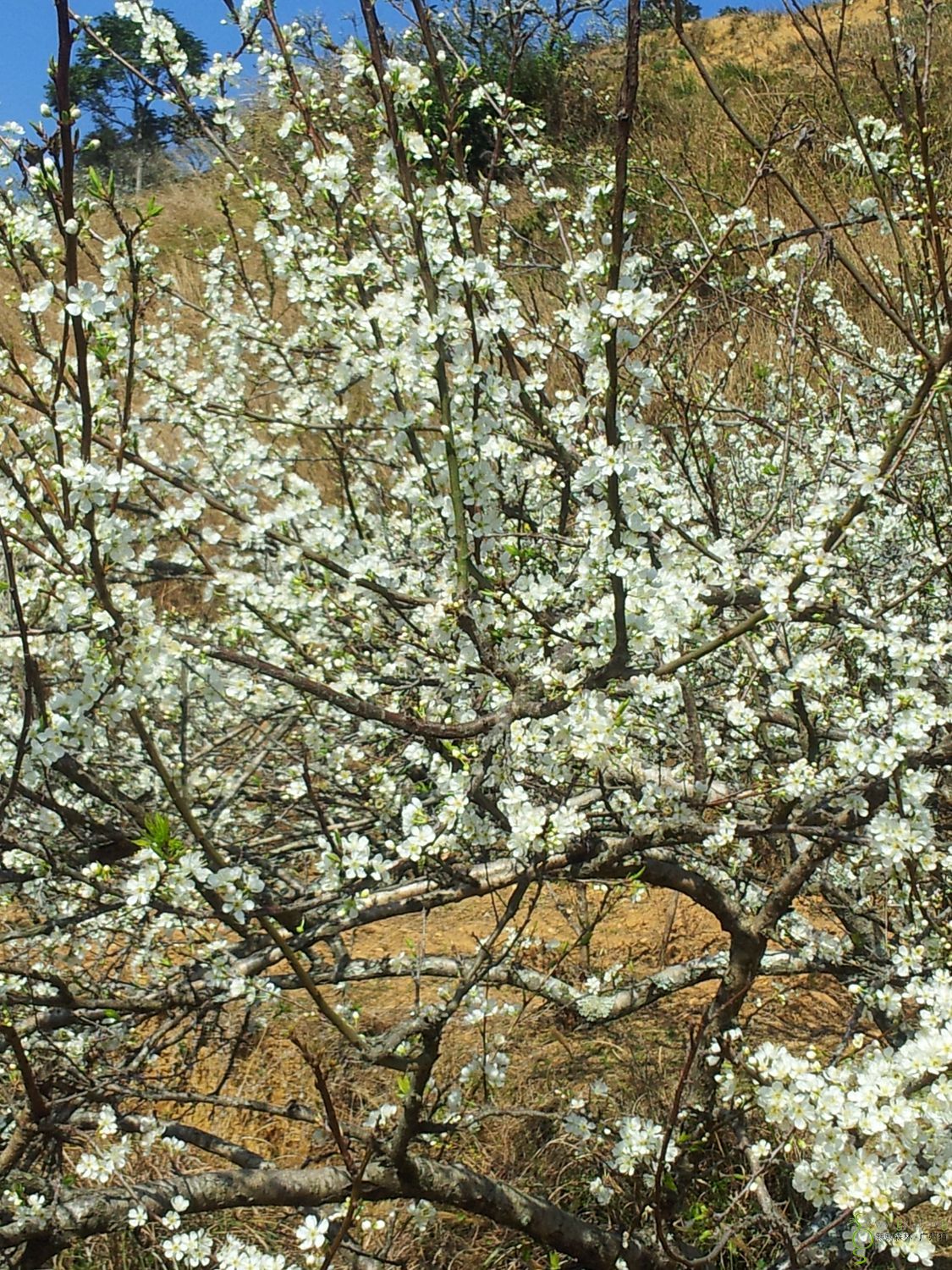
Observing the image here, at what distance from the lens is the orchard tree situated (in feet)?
5.97

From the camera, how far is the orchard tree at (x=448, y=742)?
5.97 ft

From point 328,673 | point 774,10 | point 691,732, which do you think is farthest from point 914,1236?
point 774,10

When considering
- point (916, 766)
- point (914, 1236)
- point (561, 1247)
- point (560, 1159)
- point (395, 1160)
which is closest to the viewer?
point (914, 1236)

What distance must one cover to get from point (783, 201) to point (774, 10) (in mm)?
10727

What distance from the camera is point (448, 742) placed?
240 centimetres

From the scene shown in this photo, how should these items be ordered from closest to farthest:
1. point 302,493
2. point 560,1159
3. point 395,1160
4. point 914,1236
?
1. point 914,1236
2. point 395,1160
3. point 302,493
4. point 560,1159

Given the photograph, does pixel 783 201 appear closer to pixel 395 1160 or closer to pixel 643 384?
pixel 643 384

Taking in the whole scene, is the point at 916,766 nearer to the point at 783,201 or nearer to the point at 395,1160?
the point at 395,1160

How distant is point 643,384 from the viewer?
1874mm

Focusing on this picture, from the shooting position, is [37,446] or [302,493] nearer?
[37,446]

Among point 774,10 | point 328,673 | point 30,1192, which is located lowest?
point 30,1192

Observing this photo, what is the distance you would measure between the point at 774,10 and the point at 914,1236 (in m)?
20.9

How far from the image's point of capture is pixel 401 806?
2873 mm

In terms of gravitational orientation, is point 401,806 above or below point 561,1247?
above
